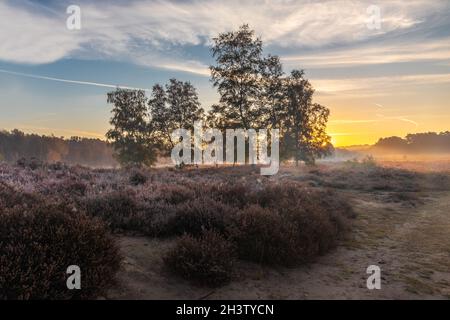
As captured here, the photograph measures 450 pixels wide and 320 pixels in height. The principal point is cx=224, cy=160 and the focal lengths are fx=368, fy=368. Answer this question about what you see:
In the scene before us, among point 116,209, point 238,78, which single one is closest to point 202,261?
point 116,209

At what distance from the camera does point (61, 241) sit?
5.41 meters

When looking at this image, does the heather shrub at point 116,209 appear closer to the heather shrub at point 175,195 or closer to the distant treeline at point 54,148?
the heather shrub at point 175,195

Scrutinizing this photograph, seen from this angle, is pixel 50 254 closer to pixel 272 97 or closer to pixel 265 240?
pixel 265 240

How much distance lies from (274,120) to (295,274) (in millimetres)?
31558

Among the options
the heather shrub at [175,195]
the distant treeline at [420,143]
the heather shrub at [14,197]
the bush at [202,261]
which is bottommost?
the bush at [202,261]

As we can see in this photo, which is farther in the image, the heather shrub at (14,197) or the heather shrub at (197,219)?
the heather shrub at (197,219)

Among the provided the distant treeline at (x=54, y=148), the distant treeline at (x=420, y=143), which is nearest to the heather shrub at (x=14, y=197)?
the distant treeline at (x=54, y=148)

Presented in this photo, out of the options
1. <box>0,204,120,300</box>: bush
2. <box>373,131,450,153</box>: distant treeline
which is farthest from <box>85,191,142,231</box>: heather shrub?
<box>373,131,450,153</box>: distant treeline

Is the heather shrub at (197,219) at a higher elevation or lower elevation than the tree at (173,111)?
lower

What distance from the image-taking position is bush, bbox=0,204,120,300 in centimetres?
474

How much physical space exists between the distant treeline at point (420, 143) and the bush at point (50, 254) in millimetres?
109566

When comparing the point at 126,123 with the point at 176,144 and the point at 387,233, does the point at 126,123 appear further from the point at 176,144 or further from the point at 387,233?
the point at 387,233

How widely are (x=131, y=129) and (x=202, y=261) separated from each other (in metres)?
46.7

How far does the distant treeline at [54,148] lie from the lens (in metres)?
118
